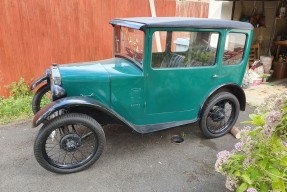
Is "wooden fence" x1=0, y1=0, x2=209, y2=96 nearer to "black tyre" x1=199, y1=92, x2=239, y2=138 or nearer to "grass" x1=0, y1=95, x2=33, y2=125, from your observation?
"grass" x1=0, y1=95, x2=33, y2=125

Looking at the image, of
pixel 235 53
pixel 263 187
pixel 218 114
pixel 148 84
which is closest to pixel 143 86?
pixel 148 84

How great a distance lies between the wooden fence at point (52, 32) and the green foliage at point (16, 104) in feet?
0.43

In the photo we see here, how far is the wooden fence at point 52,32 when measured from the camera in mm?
4422

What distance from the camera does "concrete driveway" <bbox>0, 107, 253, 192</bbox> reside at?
271cm

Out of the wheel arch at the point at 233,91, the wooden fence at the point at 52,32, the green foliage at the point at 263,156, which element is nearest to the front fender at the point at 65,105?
the green foliage at the point at 263,156

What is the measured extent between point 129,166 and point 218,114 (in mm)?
1609

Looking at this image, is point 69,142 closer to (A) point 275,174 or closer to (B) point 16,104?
(A) point 275,174

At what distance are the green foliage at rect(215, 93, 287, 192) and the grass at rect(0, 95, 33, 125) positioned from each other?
3523mm

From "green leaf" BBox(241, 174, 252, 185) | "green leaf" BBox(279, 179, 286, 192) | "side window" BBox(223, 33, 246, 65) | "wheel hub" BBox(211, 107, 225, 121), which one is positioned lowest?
"wheel hub" BBox(211, 107, 225, 121)

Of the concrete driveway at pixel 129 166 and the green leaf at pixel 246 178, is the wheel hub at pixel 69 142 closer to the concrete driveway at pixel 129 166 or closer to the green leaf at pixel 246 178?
the concrete driveway at pixel 129 166

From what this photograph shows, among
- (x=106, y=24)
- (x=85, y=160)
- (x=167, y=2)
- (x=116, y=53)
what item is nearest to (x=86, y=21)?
(x=106, y=24)

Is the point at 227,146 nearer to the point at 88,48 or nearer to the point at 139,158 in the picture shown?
the point at 139,158

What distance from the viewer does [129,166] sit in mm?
3057

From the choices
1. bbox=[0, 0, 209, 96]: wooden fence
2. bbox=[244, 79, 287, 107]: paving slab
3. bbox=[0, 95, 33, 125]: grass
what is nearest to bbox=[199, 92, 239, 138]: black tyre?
bbox=[244, 79, 287, 107]: paving slab
